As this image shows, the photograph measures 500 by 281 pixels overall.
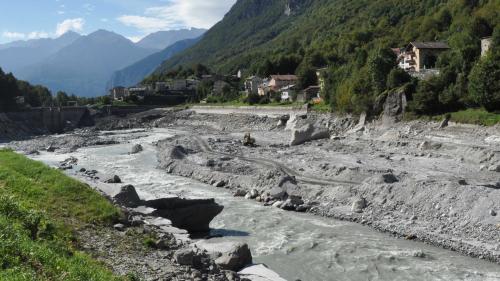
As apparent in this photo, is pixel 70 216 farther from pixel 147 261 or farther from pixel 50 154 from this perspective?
pixel 50 154

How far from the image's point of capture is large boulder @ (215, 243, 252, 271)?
51.9 ft

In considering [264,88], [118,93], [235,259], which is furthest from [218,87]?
[235,259]

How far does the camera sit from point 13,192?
18.0 metres

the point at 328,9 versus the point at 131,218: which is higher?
the point at 328,9

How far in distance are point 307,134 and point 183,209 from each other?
35851 millimetres

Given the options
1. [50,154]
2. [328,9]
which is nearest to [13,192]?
[50,154]

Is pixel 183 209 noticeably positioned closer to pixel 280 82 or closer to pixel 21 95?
pixel 280 82

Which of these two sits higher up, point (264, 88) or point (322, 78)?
point (322, 78)

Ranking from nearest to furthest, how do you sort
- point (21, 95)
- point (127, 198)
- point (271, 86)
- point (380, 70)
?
1. point (127, 198)
2. point (380, 70)
3. point (271, 86)
4. point (21, 95)

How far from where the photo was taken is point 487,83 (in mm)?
45844

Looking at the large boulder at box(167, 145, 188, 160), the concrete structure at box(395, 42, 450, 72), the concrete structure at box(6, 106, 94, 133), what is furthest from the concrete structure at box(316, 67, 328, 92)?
the concrete structure at box(6, 106, 94, 133)

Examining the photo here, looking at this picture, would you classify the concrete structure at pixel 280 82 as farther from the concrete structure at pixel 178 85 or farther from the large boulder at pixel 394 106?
the large boulder at pixel 394 106

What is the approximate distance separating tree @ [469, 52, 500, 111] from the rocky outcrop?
111 feet

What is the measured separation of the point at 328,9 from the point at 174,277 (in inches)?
7696
